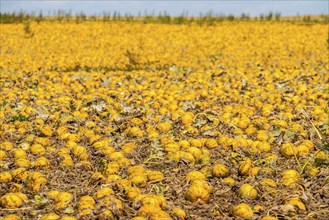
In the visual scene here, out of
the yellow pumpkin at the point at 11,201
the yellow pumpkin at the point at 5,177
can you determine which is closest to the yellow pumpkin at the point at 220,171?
the yellow pumpkin at the point at 11,201

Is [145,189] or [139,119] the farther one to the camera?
[139,119]

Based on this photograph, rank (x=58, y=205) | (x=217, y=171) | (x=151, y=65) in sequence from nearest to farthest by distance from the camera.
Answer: (x=58, y=205), (x=217, y=171), (x=151, y=65)

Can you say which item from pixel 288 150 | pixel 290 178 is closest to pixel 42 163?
pixel 290 178

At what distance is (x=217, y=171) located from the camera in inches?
177

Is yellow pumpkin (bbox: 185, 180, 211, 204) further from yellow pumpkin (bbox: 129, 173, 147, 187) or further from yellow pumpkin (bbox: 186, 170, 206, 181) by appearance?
yellow pumpkin (bbox: 129, 173, 147, 187)

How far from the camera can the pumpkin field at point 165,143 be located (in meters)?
3.82

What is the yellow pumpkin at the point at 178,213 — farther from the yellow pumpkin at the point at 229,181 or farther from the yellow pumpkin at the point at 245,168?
the yellow pumpkin at the point at 245,168

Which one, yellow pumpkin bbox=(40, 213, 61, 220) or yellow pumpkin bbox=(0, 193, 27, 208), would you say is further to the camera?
yellow pumpkin bbox=(0, 193, 27, 208)

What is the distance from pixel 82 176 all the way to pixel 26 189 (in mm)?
628

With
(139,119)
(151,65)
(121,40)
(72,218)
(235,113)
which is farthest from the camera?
(121,40)

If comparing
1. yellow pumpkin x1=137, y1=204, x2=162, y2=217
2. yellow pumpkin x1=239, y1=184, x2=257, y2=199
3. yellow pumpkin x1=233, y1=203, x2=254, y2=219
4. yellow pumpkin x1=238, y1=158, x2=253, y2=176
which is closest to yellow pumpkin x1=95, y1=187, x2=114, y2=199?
yellow pumpkin x1=137, y1=204, x2=162, y2=217

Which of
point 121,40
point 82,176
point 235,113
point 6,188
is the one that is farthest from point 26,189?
point 121,40

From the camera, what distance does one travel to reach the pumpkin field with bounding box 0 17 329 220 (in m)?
3.82

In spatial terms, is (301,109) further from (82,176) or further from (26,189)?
(26,189)
